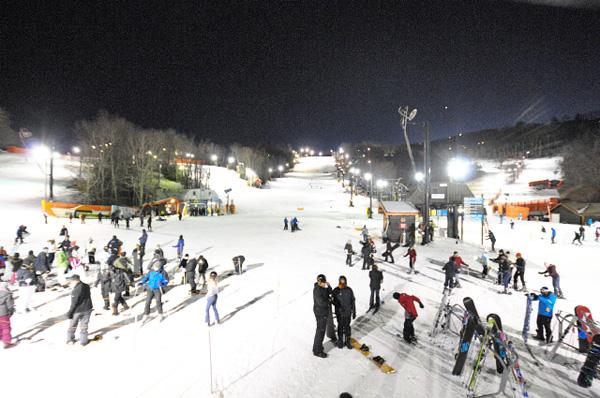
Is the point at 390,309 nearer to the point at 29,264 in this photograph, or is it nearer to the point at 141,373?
the point at 141,373

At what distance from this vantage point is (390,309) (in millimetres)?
9781

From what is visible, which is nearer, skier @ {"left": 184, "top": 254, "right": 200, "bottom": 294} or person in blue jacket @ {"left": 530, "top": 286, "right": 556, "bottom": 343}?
person in blue jacket @ {"left": 530, "top": 286, "right": 556, "bottom": 343}

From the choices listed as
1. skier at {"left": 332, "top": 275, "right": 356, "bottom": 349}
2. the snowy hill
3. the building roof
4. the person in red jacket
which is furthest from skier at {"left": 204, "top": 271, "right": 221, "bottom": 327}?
the building roof

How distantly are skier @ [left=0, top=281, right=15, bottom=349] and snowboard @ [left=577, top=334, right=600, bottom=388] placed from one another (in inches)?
463

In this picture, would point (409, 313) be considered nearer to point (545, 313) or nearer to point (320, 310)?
point (320, 310)

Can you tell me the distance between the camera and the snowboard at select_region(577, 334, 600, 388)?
6.06m

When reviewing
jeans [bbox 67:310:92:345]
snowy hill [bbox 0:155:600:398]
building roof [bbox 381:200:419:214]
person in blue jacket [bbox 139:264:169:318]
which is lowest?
snowy hill [bbox 0:155:600:398]

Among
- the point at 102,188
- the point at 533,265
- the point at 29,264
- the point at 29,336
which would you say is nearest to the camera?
the point at 29,336

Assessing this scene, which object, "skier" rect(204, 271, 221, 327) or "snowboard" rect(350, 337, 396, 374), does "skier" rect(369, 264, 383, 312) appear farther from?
"skier" rect(204, 271, 221, 327)

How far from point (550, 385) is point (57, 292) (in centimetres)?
1373

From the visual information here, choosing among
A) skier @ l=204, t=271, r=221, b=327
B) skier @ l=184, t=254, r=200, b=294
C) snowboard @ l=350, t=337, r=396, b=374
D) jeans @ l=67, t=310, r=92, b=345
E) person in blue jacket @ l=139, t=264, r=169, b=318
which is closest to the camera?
snowboard @ l=350, t=337, r=396, b=374

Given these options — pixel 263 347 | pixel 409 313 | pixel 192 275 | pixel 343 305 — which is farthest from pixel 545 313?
pixel 192 275

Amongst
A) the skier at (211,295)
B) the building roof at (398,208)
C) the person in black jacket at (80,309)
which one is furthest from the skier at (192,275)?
the building roof at (398,208)

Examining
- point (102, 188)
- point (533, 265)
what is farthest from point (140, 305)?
point (102, 188)
